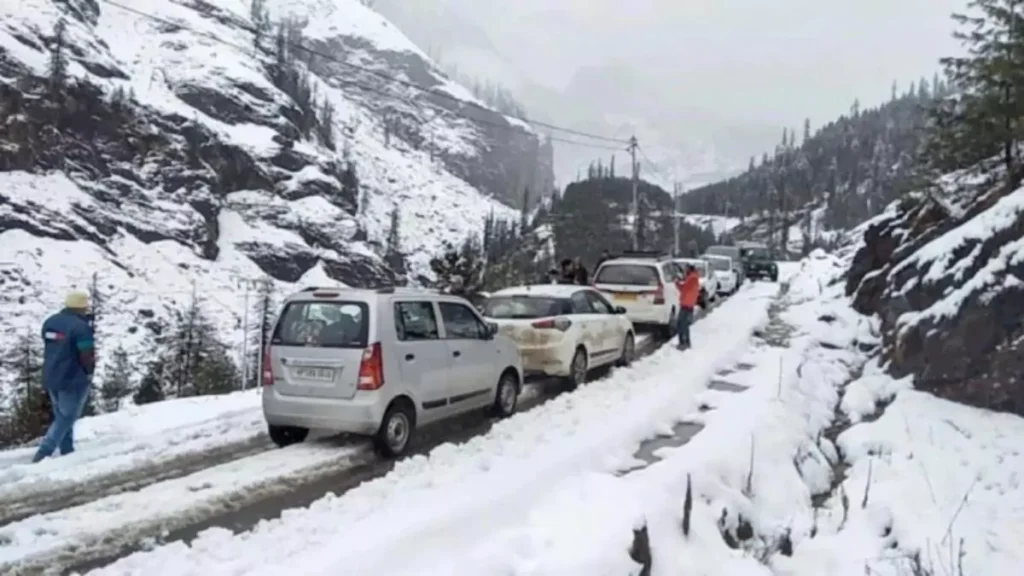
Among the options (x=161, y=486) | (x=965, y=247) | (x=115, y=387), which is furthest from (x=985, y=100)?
(x=115, y=387)

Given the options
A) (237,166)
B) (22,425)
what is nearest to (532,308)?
(22,425)

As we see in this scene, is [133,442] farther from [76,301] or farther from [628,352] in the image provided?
[628,352]

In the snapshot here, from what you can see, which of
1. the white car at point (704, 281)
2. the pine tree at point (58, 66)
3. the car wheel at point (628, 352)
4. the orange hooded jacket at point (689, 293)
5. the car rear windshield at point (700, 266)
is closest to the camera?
the car wheel at point (628, 352)

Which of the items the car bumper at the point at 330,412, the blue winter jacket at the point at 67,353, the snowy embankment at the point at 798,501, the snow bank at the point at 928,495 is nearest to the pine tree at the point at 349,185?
the blue winter jacket at the point at 67,353

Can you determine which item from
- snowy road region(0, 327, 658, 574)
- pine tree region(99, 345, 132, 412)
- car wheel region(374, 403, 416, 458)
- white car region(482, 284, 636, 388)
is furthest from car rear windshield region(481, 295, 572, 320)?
pine tree region(99, 345, 132, 412)

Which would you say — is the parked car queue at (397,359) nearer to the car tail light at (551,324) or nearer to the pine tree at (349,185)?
the car tail light at (551,324)

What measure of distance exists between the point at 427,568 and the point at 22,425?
20.8 m

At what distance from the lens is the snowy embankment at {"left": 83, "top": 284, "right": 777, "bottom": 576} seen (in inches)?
210

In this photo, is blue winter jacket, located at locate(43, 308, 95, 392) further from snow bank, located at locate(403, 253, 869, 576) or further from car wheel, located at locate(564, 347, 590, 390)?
car wheel, located at locate(564, 347, 590, 390)

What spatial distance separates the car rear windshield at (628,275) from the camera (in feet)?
58.8

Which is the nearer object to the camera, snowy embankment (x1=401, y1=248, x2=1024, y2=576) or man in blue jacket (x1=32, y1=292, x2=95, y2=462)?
snowy embankment (x1=401, y1=248, x2=1024, y2=576)

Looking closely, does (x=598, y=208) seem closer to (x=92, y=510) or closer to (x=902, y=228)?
(x=902, y=228)

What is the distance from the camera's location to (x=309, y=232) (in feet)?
531

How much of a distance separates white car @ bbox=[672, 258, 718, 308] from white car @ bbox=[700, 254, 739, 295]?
2164mm
